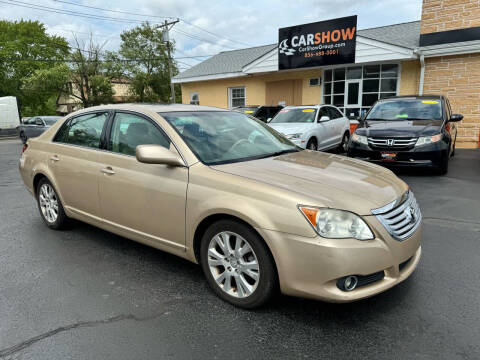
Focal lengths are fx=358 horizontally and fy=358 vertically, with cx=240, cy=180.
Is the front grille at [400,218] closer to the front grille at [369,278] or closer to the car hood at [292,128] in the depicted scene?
the front grille at [369,278]

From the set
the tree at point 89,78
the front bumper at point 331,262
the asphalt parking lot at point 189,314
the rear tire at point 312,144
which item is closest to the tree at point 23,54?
the tree at point 89,78

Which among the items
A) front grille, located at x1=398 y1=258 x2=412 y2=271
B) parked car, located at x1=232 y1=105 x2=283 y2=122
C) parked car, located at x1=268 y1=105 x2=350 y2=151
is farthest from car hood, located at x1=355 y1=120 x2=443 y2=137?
parked car, located at x1=232 y1=105 x2=283 y2=122

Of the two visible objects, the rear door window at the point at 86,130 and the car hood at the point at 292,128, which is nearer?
the rear door window at the point at 86,130

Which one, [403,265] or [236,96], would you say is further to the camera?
[236,96]

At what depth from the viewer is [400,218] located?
2664mm

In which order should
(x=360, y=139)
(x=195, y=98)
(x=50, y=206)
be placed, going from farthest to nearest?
1. (x=195, y=98)
2. (x=360, y=139)
3. (x=50, y=206)

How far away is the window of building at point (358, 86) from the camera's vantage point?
13.9 m

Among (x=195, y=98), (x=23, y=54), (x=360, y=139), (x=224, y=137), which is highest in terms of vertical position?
(x=23, y=54)

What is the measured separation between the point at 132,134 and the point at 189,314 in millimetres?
1806

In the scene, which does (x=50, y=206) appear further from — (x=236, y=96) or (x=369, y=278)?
(x=236, y=96)

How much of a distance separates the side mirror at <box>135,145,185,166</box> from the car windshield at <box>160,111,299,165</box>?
0.72 feet

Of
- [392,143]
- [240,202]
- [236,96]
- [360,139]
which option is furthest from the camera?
[236,96]

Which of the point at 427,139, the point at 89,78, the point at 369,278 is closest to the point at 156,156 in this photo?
the point at 369,278

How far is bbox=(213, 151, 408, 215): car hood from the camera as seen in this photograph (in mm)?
2480
